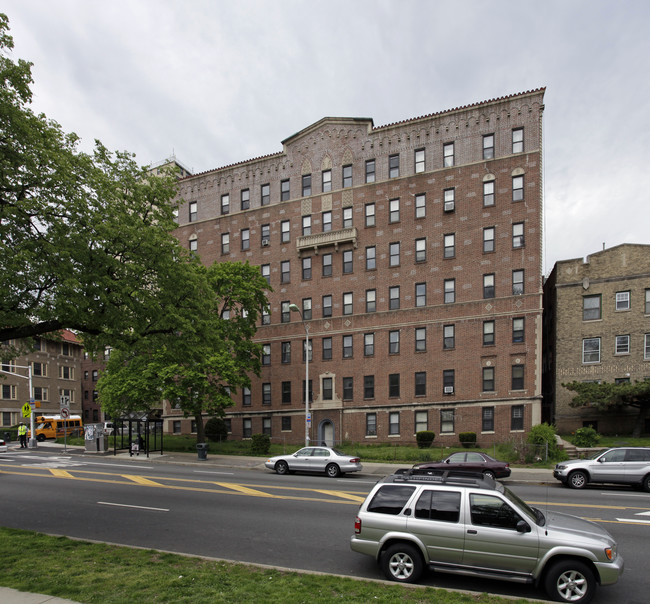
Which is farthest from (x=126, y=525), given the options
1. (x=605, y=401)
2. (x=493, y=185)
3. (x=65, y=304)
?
(x=493, y=185)

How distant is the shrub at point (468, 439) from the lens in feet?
106

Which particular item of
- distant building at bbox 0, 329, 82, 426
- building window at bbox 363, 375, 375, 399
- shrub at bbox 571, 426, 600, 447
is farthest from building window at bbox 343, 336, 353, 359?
distant building at bbox 0, 329, 82, 426

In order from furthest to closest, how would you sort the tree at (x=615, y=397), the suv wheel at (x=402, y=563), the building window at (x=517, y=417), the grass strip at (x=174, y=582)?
the building window at (x=517, y=417)
the tree at (x=615, y=397)
the suv wheel at (x=402, y=563)
the grass strip at (x=174, y=582)

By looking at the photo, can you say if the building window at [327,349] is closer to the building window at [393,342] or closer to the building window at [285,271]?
the building window at [393,342]

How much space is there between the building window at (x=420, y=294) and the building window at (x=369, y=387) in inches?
259

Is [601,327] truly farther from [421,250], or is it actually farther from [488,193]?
[421,250]

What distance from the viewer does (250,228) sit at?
1678 inches

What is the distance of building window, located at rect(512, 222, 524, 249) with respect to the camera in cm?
3375

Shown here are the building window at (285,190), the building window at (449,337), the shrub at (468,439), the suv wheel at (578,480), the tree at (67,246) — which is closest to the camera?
the tree at (67,246)

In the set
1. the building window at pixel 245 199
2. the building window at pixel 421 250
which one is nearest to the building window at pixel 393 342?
the building window at pixel 421 250

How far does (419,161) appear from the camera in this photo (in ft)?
122

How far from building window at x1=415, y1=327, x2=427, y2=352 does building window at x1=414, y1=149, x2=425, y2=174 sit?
11.9 metres

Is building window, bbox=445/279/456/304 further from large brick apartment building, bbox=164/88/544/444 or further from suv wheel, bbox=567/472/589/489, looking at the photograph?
suv wheel, bbox=567/472/589/489

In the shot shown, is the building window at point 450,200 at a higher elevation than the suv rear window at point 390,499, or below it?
higher
